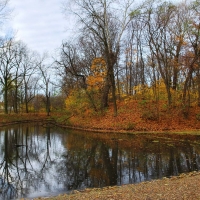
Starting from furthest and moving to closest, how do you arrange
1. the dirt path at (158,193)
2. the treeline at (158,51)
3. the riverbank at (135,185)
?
the treeline at (158,51), the riverbank at (135,185), the dirt path at (158,193)

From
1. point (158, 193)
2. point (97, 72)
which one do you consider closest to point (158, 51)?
point (97, 72)

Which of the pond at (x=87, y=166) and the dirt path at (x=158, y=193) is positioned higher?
the dirt path at (x=158, y=193)

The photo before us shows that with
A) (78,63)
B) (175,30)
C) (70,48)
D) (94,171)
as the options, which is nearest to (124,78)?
(78,63)

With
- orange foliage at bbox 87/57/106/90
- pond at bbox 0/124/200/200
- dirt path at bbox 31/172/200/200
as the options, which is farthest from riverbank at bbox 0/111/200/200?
orange foliage at bbox 87/57/106/90

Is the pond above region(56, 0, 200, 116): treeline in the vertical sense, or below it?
below

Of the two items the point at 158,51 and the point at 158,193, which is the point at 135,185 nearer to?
the point at 158,193

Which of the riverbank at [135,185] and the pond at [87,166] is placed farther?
the pond at [87,166]

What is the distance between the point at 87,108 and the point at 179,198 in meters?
25.6

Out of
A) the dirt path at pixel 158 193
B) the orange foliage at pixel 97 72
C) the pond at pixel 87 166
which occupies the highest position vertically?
the orange foliage at pixel 97 72

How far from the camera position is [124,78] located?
139ft

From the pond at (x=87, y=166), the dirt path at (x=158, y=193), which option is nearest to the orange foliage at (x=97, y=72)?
the pond at (x=87, y=166)

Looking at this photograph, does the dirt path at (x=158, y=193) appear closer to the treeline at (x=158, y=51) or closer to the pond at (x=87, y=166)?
the pond at (x=87, y=166)

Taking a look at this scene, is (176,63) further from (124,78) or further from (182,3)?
(124,78)

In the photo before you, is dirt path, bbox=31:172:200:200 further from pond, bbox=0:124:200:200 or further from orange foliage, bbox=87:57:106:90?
orange foliage, bbox=87:57:106:90
